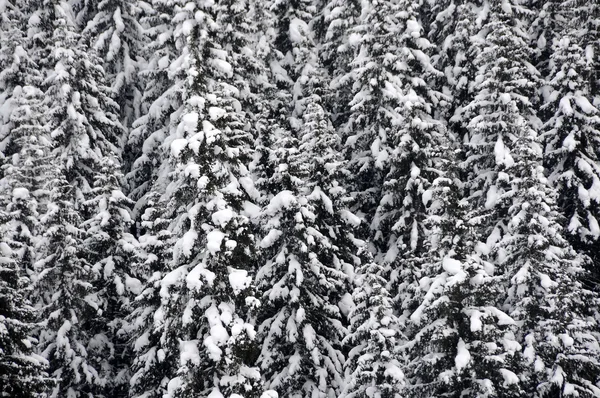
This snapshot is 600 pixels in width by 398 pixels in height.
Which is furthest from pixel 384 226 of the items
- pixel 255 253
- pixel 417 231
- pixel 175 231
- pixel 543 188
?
pixel 175 231

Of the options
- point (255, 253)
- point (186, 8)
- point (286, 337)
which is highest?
point (186, 8)

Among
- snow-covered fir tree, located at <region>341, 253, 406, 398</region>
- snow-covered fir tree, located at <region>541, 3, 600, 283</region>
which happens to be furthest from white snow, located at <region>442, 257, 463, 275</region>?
snow-covered fir tree, located at <region>541, 3, 600, 283</region>

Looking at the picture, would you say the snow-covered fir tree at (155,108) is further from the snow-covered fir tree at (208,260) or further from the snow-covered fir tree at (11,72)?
the snow-covered fir tree at (208,260)

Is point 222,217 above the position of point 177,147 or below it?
below

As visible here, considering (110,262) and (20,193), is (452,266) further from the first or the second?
(20,193)

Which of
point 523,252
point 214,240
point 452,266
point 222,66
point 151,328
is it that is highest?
point 222,66

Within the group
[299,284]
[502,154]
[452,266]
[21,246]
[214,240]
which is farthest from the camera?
[502,154]

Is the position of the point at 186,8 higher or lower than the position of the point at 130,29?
lower

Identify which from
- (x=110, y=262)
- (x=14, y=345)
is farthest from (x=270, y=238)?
(x=14, y=345)

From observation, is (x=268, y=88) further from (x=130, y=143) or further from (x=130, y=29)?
(x=130, y=29)

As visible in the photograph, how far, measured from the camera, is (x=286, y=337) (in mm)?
16781

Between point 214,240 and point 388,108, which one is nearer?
point 214,240

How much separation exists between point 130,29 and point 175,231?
17393 millimetres

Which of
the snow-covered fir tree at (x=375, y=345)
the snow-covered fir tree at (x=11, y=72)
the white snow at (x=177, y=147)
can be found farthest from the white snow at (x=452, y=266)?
the snow-covered fir tree at (x=11, y=72)
